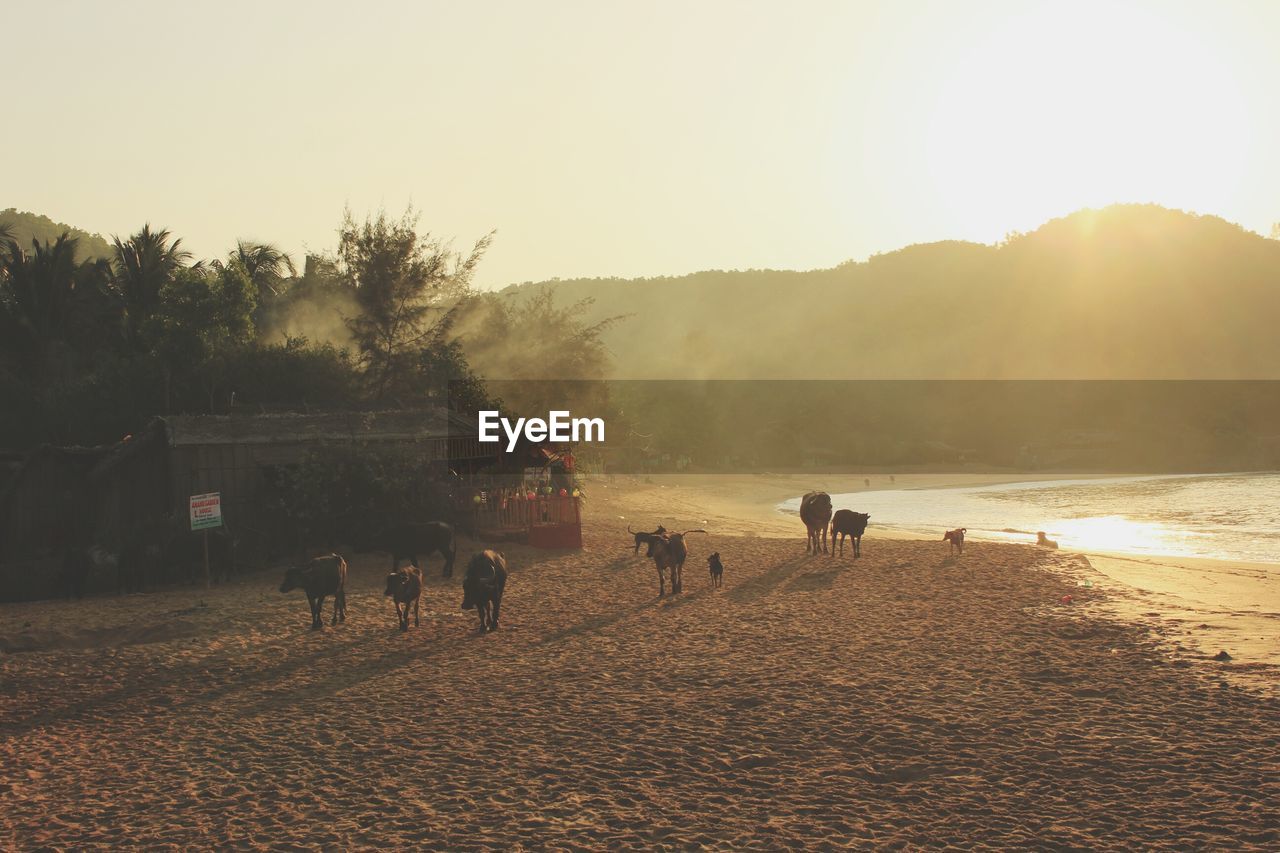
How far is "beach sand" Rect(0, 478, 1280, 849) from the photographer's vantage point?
8.39 metres

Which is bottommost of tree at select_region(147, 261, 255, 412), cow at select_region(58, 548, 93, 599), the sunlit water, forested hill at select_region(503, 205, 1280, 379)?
the sunlit water

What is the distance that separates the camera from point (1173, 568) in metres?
26.5

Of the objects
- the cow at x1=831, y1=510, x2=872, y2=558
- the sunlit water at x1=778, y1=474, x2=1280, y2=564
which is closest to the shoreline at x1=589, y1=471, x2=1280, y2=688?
the sunlit water at x1=778, y1=474, x2=1280, y2=564

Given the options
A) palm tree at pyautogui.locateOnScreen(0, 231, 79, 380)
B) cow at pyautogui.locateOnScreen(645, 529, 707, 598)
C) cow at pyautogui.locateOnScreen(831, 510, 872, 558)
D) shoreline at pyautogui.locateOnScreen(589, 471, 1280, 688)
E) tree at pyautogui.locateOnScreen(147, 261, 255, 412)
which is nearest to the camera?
shoreline at pyautogui.locateOnScreen(589, 471, 1280, 688)

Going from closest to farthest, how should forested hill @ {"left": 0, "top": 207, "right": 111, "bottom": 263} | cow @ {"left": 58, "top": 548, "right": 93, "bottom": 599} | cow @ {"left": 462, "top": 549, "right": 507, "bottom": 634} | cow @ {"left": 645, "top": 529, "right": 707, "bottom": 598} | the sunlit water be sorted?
cow @ {"left": 462, "top": 549, "right": 507, "bottom": 634} < cow @ {"left": 645, "top": 529, "right": 707, "bottom": 598} < cow @ {"left": 58, "top": 548, "right": 93, "bottom": 599} < the sunlit water < forested hill @ {"left": 0, "top": 207, "right": 111, "bottom": 263}

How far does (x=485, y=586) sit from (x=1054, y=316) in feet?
412

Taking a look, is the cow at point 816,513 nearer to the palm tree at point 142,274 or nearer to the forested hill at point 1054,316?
the palm tree at point 142,274

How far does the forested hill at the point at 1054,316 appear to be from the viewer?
384ft

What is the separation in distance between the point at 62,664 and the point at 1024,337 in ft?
409

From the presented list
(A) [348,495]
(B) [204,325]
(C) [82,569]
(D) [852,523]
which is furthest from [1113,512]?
(C) [82,569]

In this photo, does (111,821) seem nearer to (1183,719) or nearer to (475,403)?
(1183,719)

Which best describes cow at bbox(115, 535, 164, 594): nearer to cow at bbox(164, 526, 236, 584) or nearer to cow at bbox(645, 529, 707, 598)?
cow at bbox(164, 526, 236, 584)

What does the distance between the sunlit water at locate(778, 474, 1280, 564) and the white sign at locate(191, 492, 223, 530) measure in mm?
26744

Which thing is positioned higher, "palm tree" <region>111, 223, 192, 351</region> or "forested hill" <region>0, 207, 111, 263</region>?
"forested hill" <region>0, 207, 111, 263</region>
